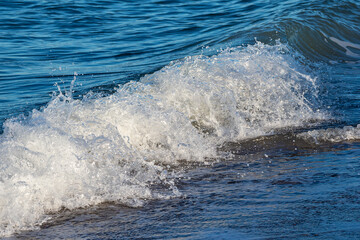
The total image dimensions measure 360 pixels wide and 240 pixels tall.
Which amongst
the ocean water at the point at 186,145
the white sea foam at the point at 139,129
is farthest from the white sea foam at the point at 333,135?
the white sea foam at the point at 139,129

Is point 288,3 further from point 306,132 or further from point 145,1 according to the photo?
point 306,132

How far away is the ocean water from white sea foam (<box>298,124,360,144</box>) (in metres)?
0.02

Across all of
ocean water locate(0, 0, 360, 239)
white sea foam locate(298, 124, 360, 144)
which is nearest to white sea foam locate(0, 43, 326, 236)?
ocean water locate(0, 0, 360, 239)

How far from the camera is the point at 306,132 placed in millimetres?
5031

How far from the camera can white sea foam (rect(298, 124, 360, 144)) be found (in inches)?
190

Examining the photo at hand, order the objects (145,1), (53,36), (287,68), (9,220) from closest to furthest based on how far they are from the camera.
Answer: (9,220), (287,68), (53,36), (145,1)

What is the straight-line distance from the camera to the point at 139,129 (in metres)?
5.12

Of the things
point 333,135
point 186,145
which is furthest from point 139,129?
point 333,135

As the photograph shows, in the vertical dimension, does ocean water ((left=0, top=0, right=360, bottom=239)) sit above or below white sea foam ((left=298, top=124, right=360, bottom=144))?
above

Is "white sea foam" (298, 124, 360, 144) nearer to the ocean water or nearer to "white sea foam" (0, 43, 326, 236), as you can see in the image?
the ocean water

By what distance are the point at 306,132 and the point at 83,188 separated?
2376mm

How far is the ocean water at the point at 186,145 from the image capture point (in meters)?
3.32

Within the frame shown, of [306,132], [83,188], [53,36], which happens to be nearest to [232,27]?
[53,36]

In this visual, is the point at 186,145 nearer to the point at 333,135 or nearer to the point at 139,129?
the point at 139,129
